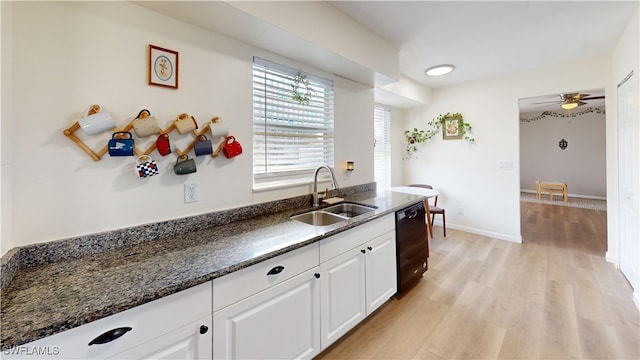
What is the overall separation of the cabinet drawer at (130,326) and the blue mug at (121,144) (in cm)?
76

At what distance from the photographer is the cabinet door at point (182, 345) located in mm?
871

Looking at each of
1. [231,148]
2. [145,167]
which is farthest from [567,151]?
[145,167]

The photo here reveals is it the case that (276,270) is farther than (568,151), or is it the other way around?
(568,151)

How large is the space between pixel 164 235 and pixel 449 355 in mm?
1893

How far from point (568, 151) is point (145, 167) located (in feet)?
30.9

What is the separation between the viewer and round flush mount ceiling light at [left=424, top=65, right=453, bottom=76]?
10.7 feet

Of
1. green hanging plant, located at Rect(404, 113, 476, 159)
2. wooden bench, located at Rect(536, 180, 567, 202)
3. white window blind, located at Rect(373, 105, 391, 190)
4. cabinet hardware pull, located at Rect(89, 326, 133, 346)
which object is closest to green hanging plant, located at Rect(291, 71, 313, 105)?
cabinet hardware pull, located at Rect(89, 326, 133, 346)

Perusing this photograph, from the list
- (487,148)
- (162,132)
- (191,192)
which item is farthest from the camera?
(487,148)

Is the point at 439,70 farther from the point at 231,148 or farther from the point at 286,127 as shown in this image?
the point at 231,148

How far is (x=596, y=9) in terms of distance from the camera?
2043 millimetres

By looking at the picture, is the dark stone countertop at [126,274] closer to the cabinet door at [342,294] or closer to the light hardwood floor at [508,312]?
the cabinet door at [342,294]

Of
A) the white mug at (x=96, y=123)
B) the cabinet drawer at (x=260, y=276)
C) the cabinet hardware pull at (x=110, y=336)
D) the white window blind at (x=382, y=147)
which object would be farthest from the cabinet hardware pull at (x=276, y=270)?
the white window blind at (x=382, y=147)

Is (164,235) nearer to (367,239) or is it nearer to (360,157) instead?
(367,239)

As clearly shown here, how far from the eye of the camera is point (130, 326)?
84 centimetres
